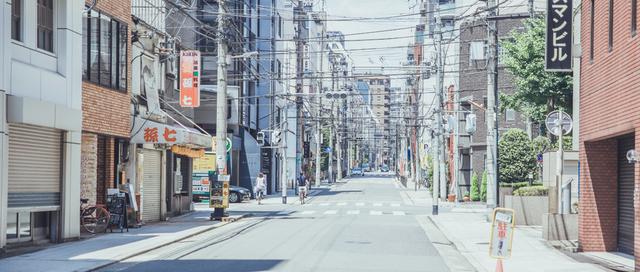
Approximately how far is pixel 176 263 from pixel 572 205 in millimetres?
15066

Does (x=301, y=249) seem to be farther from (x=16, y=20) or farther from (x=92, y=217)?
(x=16, y=20)

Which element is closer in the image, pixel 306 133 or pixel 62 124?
pixel 62 124

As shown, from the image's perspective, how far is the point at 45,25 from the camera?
21.9 metres

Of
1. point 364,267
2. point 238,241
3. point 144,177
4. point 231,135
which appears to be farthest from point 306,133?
point 364,267

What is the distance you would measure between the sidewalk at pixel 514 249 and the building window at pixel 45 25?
463 inches

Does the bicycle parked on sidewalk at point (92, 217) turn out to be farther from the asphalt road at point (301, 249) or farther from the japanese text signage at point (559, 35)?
the japanese text signage at point (559, 35)

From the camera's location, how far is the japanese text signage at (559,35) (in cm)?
2033

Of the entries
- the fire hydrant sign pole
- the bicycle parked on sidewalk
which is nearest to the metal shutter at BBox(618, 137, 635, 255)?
the fire hydrant sign pole

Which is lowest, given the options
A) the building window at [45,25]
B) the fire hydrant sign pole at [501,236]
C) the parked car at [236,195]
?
the parked car at [236,195]

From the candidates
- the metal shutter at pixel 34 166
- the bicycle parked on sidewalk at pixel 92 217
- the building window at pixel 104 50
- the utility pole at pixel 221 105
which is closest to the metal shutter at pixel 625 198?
the metal shutter at pixel 34 166

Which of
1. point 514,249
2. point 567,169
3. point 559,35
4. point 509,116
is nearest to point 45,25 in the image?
point 559,35

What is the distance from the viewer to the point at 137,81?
3039 centimetres

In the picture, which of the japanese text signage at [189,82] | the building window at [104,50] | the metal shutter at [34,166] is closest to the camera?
the metal shutter at [34,166]

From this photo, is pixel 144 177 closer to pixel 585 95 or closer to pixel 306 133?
pixel 585 95
